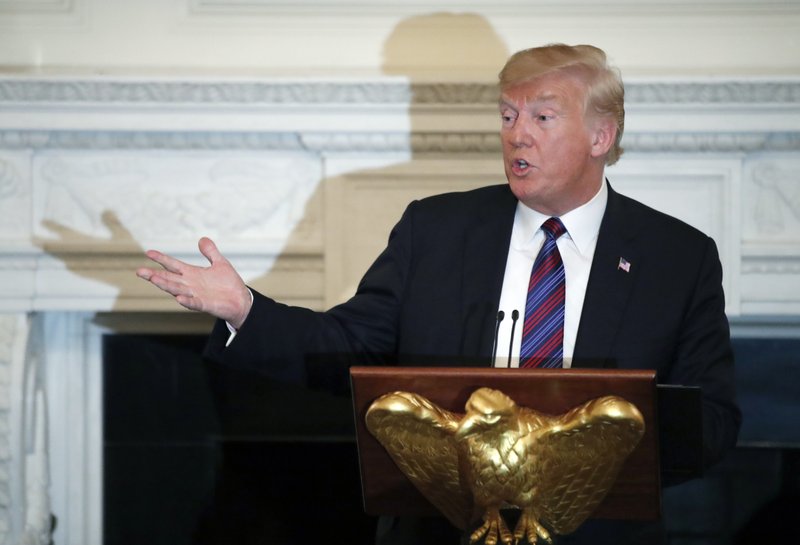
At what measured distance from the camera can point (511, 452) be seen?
155 cm

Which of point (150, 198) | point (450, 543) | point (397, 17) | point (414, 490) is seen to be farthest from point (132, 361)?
point (414, 490)

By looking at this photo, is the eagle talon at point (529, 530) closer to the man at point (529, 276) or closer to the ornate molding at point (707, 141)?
the man at point (529, 276)

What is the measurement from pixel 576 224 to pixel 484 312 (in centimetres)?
27

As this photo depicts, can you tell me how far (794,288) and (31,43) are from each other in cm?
232

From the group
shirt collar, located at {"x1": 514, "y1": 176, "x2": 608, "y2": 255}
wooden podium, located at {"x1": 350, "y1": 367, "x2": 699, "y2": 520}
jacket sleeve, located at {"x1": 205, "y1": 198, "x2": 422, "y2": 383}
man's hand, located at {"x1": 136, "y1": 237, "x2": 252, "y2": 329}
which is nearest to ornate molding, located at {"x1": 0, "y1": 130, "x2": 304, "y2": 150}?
jacket sleeve, located at {"x1": 205, "y1": 198, "x2": 422, "y2": 383}

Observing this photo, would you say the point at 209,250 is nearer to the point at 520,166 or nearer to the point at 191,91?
the point at 520,166

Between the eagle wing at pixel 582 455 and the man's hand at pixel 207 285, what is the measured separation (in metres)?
0.67

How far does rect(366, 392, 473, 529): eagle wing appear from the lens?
5.18 ft

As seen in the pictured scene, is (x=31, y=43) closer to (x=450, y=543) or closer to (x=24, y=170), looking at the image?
(x=24, y=170)

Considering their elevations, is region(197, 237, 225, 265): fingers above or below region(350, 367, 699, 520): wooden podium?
above

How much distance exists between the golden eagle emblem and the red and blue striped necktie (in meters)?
0.46

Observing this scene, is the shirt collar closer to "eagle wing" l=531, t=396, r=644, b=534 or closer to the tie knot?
the tie knot

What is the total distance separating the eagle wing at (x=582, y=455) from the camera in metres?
1.55

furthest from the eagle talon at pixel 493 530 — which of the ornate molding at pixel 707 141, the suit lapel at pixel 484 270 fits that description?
the ornate molding at pixel 707 141
